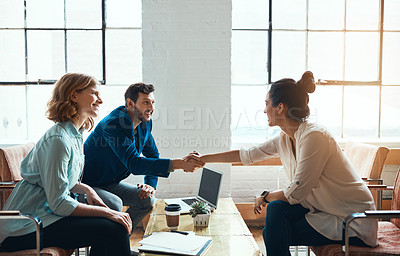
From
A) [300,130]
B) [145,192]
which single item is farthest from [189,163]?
[300,130]

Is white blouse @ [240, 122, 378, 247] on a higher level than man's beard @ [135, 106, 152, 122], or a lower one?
lower

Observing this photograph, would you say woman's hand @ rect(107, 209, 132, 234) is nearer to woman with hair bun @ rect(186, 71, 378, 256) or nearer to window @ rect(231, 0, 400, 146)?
woman with hair bun @ rect(186, 71, 378, 256)

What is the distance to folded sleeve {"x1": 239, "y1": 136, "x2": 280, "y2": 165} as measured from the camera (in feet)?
8.53

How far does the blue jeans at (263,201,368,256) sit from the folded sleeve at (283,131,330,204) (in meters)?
0.08

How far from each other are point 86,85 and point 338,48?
3061 millimetres

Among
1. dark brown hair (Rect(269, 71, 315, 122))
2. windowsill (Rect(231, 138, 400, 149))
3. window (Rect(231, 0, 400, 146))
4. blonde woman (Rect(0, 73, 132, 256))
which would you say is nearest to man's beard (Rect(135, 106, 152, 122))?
blonde woman (Rect(0, 73, 132, 256))

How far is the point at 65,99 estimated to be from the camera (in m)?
2.14

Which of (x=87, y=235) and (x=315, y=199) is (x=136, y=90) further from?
(x=315, y=199)

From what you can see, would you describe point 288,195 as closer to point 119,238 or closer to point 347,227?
point 347,227

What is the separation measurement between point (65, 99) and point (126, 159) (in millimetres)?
741

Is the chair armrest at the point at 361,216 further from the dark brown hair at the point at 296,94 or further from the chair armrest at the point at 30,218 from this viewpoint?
the chair armrest at the point at 30,218

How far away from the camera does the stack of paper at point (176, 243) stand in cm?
187

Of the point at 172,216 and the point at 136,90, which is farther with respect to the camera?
the point at 136,90

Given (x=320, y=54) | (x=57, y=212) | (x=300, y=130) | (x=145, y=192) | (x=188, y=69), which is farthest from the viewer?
(x=320, y=54)
